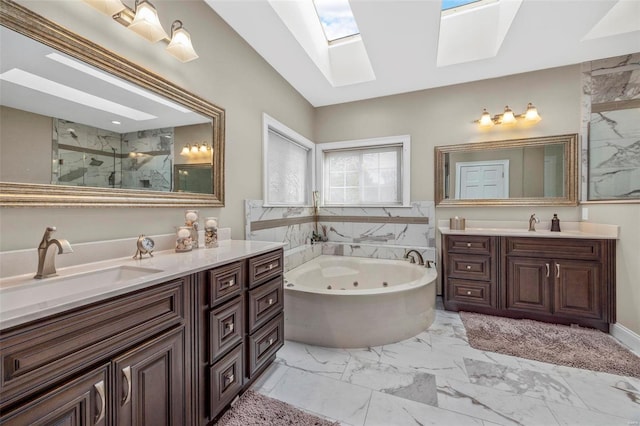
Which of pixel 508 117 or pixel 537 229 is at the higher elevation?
pixel 508 117

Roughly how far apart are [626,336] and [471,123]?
8.06 feet

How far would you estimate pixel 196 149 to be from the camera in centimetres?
183

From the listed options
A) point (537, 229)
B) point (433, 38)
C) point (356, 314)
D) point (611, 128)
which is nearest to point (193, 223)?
point (356, 314)

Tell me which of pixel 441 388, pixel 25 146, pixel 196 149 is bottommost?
pixel 441 388

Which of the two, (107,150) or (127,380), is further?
(107,150)

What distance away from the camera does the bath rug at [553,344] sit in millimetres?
1845

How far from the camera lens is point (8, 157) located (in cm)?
101

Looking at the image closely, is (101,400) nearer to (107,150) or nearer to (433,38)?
(107,150)

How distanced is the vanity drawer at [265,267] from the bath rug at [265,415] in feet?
2.23

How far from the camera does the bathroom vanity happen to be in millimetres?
698

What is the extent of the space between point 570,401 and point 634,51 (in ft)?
10.6

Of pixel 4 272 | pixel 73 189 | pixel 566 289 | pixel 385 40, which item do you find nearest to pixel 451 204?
pixel 566 289

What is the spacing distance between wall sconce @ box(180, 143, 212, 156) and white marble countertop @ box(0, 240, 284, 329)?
2.32ft

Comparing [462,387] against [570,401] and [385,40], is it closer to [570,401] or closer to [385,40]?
[570,401]
